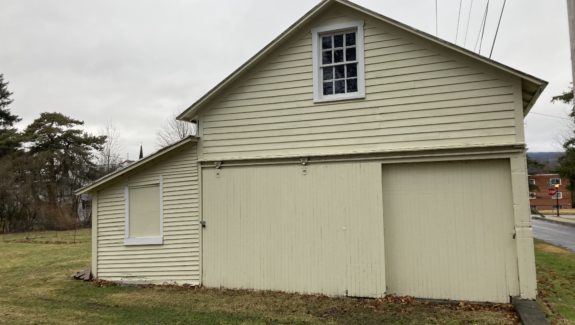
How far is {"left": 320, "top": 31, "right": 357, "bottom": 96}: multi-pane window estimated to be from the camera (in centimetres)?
891

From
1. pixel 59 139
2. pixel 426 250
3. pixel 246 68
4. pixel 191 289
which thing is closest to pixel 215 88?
pixel 246 68

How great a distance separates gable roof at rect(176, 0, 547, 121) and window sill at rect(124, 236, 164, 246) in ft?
9.06

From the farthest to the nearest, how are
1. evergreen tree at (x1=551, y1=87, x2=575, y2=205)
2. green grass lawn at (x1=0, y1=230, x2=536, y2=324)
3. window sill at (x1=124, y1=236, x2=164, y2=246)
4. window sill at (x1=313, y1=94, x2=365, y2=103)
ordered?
evergreen tree at (x1=551, y1=87, x2=575, y2=205) → window sill at (x1=124, y1=236, x2=164, y2=246) → window sill at (x1=313, y1=94, x2=365, y2=103) → green grass lawn at (x1=0, y1=230, x2=536, y2=324)

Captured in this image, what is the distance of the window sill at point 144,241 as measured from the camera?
1007cm

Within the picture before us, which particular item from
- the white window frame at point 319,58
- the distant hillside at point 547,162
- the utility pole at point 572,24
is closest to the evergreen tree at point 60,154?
the white window frame at point 319,58

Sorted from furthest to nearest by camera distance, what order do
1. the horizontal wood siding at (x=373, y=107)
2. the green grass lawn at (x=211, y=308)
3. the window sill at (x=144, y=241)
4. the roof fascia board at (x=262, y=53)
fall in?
the window sill at (x=144, y=241)
the roof fascia board at (x=262, y=53)
the horizontal wood siding at (x=373, y=107)
the green grass lawn at (x=211, y=308)

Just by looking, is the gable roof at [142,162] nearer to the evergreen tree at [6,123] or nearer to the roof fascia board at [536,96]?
the roof fascia board at [536,96]

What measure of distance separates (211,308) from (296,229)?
223cm

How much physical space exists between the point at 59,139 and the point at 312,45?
39.3 meters

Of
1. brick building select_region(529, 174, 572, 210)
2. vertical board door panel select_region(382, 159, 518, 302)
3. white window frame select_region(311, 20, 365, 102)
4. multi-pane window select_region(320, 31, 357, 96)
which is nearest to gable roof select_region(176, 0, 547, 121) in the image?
white window frame select_region(311, 20, 365, 102)

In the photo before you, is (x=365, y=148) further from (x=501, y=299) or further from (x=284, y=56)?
(x=501, y=299)

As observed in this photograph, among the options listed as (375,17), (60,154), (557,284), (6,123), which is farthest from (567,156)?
(6,123)

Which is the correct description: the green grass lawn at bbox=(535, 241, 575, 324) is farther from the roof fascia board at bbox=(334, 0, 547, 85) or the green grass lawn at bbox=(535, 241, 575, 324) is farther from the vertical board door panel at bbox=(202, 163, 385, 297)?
the roof fascia board at bbox=(334, 0, 547, 85)

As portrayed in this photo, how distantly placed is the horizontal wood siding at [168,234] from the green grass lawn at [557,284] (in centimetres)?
673
